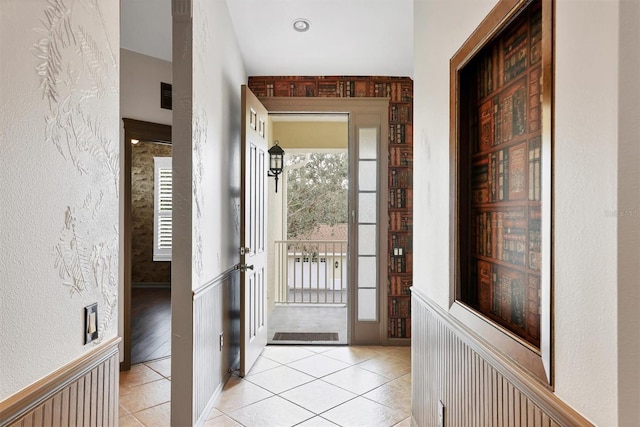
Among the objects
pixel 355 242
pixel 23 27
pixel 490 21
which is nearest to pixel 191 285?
pixel 23 27

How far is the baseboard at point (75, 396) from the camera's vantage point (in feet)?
2.93

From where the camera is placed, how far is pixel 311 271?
20.1ft

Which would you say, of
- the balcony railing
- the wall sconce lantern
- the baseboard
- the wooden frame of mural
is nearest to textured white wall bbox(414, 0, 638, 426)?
the wooden frame of mural

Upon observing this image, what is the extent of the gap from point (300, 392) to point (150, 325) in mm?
2442

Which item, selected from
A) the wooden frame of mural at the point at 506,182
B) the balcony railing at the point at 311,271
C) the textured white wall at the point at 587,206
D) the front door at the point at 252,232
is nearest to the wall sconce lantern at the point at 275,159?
the front door at the point at 252,232

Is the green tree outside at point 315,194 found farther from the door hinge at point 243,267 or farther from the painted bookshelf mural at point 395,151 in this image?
the door hinge at point 243,267

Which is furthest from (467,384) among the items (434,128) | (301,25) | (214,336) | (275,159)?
(275,159)

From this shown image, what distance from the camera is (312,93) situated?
405cm

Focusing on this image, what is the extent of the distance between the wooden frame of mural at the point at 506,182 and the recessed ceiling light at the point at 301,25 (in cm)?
168

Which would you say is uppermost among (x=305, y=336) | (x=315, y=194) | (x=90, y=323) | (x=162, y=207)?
(x=315, y=194)

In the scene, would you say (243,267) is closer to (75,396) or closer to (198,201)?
(198,201)

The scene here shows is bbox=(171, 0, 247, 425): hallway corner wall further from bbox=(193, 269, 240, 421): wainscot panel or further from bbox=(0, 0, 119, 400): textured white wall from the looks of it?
bbox=(0, 0, 119, 400): textured white wall

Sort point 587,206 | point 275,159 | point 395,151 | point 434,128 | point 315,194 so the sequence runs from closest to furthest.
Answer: point 587,206 < point 434,128 < point 395,151 < point 275,159 < point 315,194

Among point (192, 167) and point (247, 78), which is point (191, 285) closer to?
point (192, 167)
